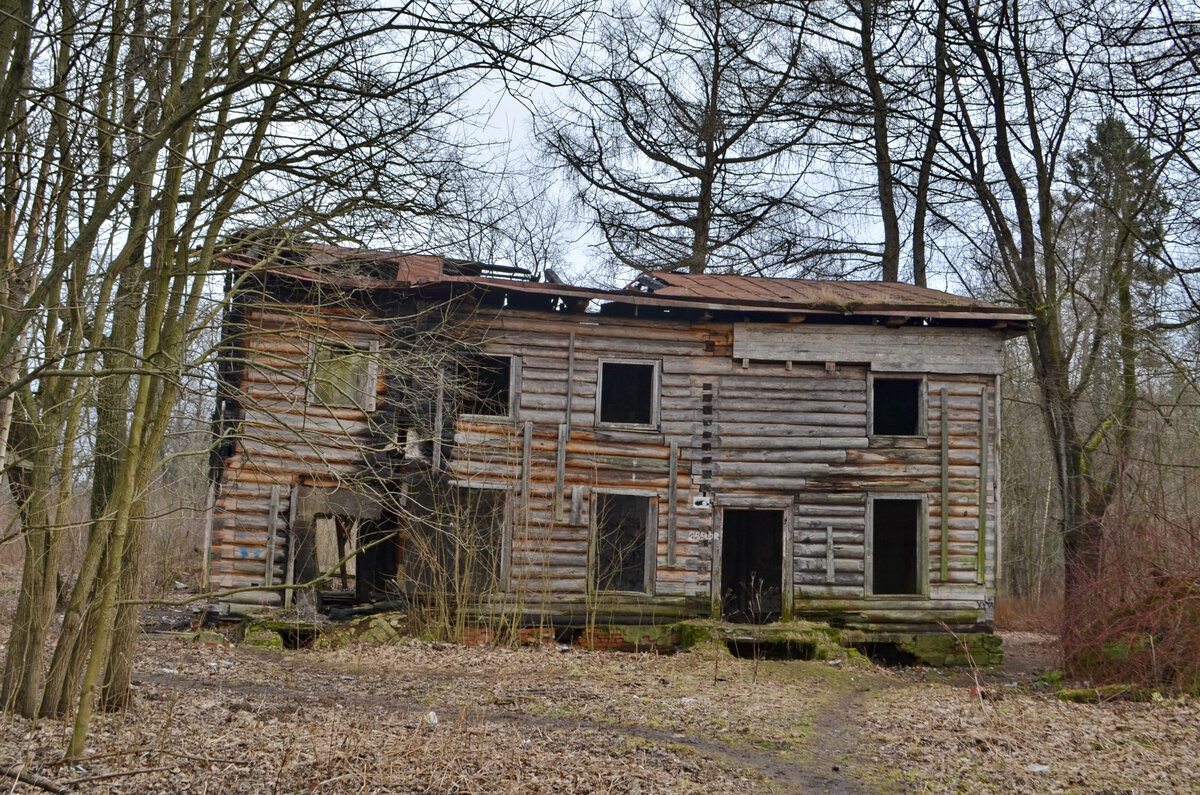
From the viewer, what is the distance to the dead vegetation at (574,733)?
689cm

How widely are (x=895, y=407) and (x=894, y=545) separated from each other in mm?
3116

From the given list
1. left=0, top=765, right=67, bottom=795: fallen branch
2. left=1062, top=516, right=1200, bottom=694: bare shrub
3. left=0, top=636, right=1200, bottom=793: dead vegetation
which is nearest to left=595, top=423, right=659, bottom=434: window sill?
left=0, top=636, right=1200, bottom=793: dead vegetation

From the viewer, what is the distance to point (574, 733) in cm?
862

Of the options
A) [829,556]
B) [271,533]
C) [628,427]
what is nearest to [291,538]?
[271,533]

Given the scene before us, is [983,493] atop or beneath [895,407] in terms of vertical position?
beneath

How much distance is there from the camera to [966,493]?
16.2 metres

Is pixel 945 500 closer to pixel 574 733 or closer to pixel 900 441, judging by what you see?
pixel 900 441

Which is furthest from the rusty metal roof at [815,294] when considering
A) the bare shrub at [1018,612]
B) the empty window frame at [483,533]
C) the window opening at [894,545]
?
the bare shrub at [1018,612]

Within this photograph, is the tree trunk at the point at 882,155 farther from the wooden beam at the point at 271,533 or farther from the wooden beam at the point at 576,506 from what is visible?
the wooden beam at the point at 271,533

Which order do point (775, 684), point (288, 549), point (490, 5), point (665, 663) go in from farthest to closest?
point (288, 549)
point (665, 663)
point (775, 684)
point (490, 5)

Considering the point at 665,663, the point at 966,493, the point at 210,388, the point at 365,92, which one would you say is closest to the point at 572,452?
the point at 665,663

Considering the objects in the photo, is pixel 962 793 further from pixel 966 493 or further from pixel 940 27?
pixel 940 27

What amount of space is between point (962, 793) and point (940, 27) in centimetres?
1690

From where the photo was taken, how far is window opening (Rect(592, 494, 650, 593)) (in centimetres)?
1619
